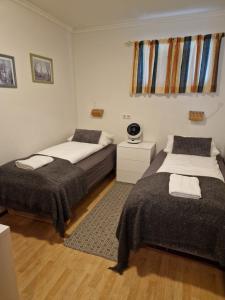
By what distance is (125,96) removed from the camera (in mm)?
3613

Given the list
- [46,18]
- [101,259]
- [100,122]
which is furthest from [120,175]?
[46,18]

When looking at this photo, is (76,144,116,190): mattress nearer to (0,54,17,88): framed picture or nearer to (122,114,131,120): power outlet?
(122,114,131,120): power outlet

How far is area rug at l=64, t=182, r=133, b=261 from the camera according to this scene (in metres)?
1.96

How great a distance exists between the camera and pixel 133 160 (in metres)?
3.31

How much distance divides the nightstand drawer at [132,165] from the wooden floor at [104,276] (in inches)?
58.4

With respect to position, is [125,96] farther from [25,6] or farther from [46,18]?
[25,6]

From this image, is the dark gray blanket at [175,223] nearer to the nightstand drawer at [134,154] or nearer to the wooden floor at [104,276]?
the wooden floor at [104,276]

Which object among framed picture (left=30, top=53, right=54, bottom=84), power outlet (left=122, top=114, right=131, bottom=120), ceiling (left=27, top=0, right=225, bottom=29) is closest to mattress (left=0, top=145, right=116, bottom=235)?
framed picture (left=30, top=53, right=54, bottom=84)

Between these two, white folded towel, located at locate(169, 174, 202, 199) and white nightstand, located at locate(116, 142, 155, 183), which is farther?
white nightstand, located at locate(116, 142, 155, 183)

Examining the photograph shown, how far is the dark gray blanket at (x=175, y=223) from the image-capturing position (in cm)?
155

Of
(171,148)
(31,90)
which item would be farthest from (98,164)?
(31,90)

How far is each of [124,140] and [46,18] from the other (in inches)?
89.9

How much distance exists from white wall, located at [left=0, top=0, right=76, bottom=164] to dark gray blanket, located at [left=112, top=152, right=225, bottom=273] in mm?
1806

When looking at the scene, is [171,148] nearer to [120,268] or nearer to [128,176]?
[128,176]
